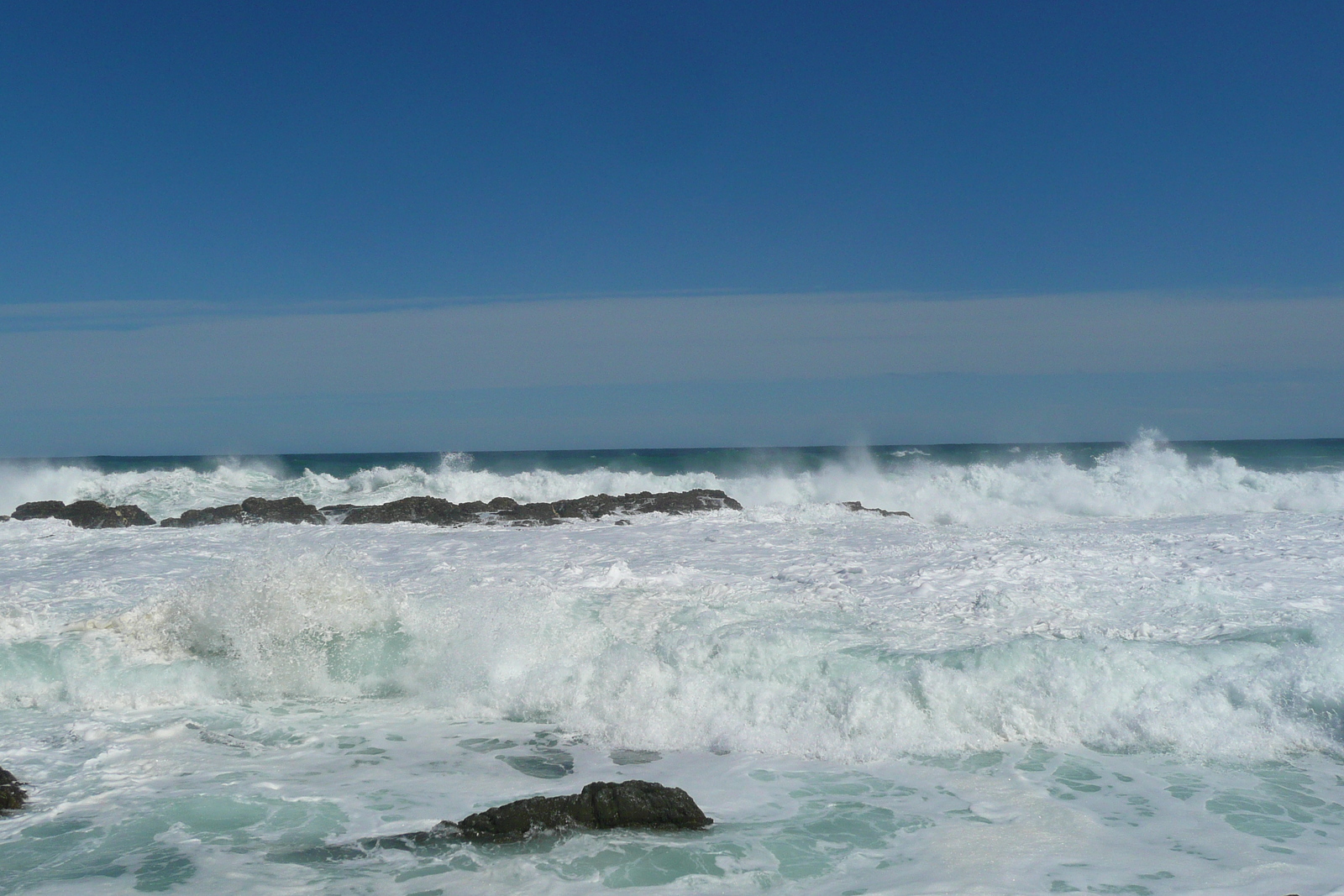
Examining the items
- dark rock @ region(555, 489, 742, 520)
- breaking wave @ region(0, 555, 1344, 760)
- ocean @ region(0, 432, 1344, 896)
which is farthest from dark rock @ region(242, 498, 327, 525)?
breaking wave @ region(0, 555, 1344, 760)

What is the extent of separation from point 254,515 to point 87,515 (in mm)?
2827

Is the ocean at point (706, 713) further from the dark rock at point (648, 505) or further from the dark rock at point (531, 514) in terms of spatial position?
the dark rock at point (648, 505)

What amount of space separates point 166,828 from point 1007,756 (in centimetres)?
539

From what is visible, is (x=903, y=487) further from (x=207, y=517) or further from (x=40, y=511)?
(x=40, y=511)

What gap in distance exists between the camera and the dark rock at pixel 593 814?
5031mm

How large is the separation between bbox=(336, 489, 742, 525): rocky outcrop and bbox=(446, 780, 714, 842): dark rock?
38.4 ft

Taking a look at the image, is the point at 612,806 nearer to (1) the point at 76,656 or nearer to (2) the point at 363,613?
(2) the point at 363,613

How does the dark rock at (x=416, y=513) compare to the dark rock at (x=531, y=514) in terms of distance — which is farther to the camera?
the dark rock at (x=531, y=514)

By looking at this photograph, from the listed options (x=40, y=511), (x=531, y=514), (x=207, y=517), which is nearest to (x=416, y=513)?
(x=531, y=514)

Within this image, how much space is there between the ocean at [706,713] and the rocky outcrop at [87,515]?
383 centimetres

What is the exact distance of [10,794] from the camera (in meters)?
5.43

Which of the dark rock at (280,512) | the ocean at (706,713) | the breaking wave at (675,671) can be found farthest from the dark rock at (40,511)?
the breaking wave at (675,671)

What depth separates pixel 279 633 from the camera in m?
8.64

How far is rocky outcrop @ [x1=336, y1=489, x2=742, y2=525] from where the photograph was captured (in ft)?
55.6
